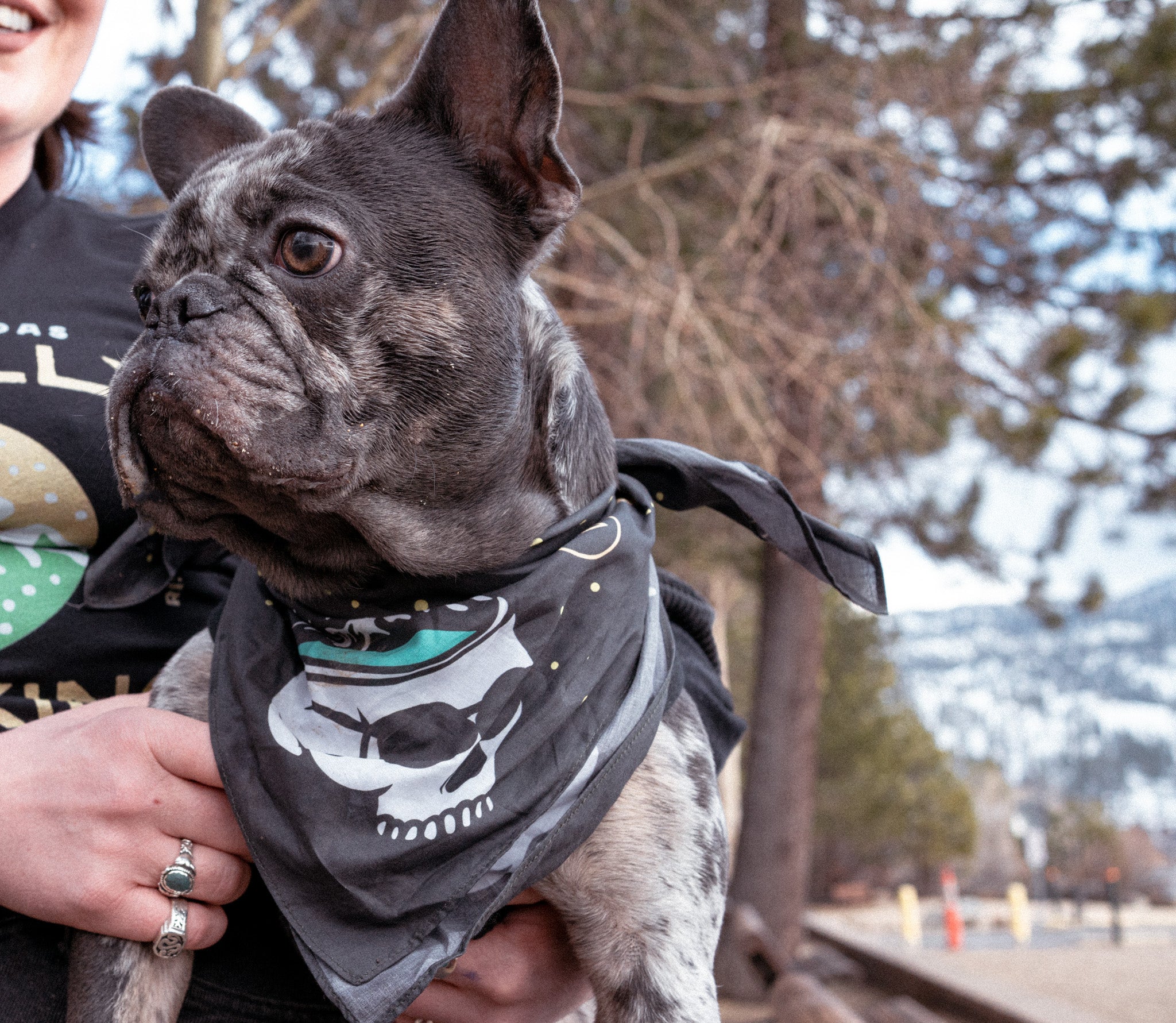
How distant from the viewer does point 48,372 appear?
2.06 m

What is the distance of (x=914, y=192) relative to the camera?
7488 millimetres

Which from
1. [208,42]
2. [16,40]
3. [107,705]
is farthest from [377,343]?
[208,42]

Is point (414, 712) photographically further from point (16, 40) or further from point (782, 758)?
point (782, 758)

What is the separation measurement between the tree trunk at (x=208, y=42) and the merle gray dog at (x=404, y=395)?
3942 millimetres

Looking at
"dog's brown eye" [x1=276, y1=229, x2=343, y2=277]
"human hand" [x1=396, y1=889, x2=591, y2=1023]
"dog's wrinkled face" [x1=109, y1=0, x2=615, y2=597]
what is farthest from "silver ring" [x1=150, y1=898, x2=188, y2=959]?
"dog's brown eye" [x1=276, y1=229, x2=343, y2=277]

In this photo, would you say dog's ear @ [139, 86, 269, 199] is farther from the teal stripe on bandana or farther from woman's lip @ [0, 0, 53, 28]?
the teal stripe on bandana

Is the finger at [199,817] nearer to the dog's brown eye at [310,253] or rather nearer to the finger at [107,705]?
the finger at [107,705]

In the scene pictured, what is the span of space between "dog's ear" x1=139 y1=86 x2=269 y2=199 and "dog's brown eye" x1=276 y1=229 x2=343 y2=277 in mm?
744

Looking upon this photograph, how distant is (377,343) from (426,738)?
0.65 meters

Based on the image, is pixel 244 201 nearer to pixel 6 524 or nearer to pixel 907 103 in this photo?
pixel 6 524

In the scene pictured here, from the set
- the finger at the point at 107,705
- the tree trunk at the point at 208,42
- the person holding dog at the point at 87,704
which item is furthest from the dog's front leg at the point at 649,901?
the tree trunk at the point at 208,42

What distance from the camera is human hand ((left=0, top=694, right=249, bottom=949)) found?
66.4 inches

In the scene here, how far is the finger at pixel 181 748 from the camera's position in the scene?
5.77 ft

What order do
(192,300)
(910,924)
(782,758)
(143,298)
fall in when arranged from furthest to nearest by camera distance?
(910,924) → (782,758) → (143,298) → (192,300)
